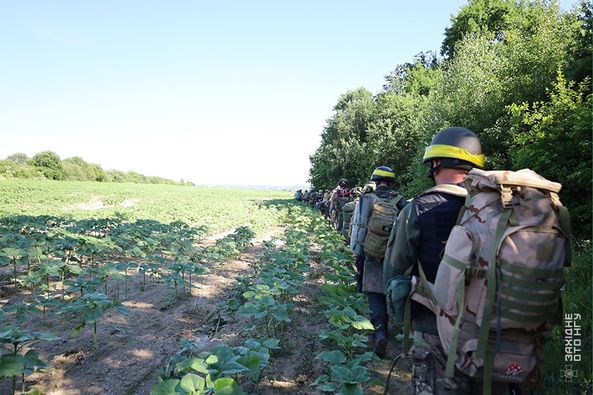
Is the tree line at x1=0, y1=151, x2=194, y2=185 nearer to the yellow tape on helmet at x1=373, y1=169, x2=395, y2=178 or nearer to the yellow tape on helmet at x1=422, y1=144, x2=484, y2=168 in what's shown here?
the yellow tape on helmet at x1=373, y1=169, x2=395, y2=178

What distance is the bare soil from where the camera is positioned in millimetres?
3760

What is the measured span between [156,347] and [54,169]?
92.6 meters

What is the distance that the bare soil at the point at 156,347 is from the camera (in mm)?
3760

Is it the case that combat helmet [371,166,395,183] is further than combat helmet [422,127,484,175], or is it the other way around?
combat helmet [371,166,395,183]

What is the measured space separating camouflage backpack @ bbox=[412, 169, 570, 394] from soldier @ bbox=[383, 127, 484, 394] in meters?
0.25

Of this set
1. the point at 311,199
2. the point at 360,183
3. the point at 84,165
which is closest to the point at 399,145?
the point at 360,183

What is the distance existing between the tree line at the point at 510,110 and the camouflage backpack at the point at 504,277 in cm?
578


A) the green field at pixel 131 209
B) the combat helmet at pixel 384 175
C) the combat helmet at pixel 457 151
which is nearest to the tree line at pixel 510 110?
the combat helmet at pixel 384 175

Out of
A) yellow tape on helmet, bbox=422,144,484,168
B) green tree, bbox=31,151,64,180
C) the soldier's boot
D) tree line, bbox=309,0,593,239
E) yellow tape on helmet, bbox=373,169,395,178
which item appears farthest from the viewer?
green tree, bbox=31,151,64,180

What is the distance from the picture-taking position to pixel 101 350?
447 centimetres

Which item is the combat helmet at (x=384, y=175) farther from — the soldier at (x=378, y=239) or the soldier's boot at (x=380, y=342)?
the soldier's boot at (x=380, y=342)

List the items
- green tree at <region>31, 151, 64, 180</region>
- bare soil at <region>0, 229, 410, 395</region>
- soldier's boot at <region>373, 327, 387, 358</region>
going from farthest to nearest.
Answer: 1. green tree at <region>31, 151, 64, 180</region>
2. soldier's boot at <region>373, 327, 387, 358</region>
3. bare soil at <region>0, 229, 410, 395</region>

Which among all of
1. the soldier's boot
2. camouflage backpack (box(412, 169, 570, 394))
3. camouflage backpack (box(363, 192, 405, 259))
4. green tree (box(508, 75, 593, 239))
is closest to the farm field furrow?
the soldier's boot

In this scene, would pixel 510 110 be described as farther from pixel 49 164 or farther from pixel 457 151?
pixel 49 164
